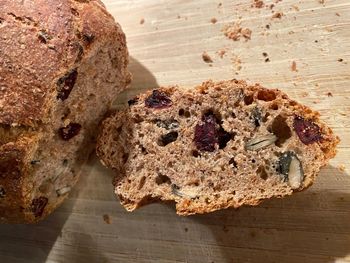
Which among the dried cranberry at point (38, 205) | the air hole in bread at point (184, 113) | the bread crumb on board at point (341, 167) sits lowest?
the bread crumb on board at point (341, 167)

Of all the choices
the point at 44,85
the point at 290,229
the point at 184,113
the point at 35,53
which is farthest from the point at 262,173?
the point at 35,53

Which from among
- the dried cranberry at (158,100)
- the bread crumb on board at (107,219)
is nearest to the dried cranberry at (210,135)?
the dried cranberry at (158,100)

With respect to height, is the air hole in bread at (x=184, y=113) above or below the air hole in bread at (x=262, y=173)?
above

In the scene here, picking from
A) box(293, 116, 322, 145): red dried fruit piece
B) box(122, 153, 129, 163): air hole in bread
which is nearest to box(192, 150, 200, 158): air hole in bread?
box(122, 153, 129, 163): air hole in bread

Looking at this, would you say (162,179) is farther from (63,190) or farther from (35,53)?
(35,53)

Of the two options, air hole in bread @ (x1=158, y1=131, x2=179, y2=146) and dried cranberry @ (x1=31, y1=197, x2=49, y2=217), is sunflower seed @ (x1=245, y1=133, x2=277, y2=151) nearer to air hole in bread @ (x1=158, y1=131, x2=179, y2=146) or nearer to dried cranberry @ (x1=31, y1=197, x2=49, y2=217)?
air hole in bread @ (x1=158, y1=131, x2=179, y2=146)

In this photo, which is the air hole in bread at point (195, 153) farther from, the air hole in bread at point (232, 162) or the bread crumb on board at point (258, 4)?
the bread crumb on board at point (258, 4)
